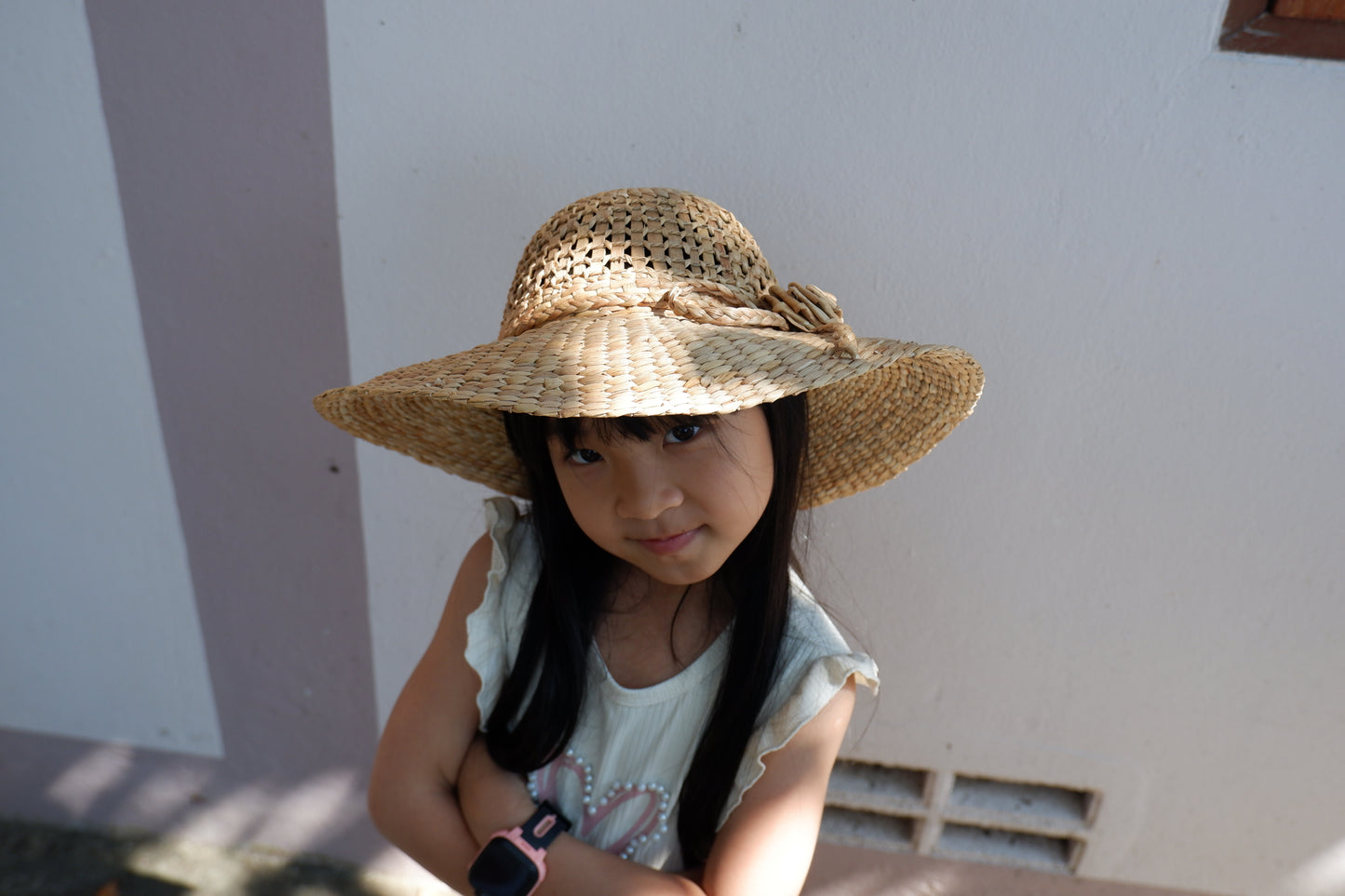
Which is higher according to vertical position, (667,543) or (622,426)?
(622,426)

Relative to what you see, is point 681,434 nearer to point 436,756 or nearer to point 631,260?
point 631,260

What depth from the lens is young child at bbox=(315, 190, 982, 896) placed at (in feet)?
2.83

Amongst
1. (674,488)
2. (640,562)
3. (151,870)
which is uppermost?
(674,488)

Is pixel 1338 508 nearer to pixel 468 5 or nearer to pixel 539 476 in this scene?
pixel 539 476

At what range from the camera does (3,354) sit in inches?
63.1

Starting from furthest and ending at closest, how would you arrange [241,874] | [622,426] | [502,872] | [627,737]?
[241,874], [627,737], [502,872], [622,426]

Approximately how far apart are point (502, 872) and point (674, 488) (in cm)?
52

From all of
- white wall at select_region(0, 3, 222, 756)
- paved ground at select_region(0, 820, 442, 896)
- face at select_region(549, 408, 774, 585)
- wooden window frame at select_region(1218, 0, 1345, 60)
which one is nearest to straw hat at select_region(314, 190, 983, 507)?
face at select_region(549, 408, 774, 585)

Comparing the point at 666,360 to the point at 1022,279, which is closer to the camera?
the point at 666,360

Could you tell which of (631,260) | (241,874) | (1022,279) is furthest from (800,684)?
(241,874)

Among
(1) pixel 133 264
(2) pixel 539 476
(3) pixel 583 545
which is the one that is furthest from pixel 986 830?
(1) pixel 133 264

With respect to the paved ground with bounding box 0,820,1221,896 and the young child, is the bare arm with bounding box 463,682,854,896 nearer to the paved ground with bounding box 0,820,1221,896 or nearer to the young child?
the young child

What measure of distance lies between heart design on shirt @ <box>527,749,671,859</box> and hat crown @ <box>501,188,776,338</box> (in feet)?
1.98

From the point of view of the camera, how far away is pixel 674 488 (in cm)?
89
